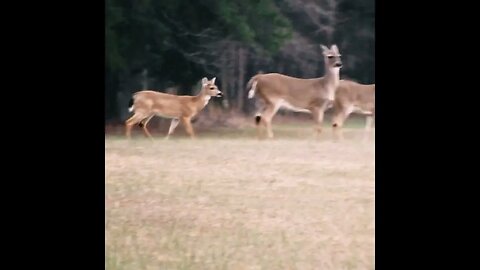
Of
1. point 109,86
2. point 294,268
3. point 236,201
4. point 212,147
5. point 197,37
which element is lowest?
point 294,268

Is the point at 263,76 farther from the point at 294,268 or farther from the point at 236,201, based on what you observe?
the point at 294,268

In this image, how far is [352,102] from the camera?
2.88 m

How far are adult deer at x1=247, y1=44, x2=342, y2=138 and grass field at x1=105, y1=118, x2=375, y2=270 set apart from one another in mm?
69

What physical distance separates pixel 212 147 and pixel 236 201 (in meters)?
0.27

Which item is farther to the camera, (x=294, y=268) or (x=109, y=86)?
(x=109, y=86)

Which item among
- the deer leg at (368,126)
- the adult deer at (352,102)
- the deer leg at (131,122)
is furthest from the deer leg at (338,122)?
the deer leg at (131,122)

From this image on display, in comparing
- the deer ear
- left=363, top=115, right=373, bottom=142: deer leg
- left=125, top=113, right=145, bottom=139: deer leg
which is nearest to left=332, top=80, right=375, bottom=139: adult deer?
left=363, top=115, right=373, bottom=142: deer leg

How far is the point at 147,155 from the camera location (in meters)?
2.89

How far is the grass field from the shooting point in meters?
2.67

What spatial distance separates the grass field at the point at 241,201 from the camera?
267 centimetres

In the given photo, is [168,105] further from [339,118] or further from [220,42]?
[339,118]

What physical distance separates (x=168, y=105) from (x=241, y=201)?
48 centimetres

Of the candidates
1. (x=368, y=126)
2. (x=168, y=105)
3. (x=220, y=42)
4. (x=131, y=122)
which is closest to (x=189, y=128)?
(x=168, y=105)
